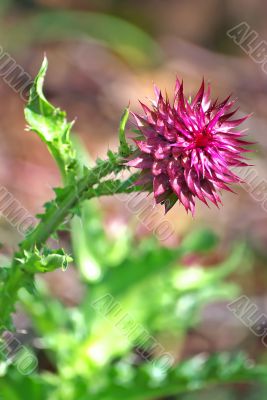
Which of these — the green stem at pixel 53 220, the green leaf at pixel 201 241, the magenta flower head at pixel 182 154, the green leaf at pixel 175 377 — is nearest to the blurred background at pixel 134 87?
the green leaf at pixel 201 241

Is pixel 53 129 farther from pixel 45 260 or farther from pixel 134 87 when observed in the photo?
pixel 134 87

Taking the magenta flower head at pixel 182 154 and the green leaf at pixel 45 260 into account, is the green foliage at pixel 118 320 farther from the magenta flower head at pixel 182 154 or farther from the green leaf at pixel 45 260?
the magenta flower head at pixel 182 154

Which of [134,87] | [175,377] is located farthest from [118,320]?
[134,87]

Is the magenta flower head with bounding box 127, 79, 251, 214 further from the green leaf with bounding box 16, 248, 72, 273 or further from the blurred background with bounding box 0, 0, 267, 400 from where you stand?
the blurred background with bounding box 0, 0, 267, 400

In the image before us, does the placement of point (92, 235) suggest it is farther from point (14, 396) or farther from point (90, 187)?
point (90, 187)

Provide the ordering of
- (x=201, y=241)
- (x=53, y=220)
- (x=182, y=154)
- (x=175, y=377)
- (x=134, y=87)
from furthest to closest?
(x=134, y=87), (x=201, y=241), (x=175, y=377), (x=53, y=220), (x=182, y=154)

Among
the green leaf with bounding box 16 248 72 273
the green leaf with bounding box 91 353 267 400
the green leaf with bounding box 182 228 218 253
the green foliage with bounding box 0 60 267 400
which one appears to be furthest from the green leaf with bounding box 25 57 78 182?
the green leaf with bounding box 182 228 218 253

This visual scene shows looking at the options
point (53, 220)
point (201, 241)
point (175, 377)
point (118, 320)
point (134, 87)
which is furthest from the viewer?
point (134, 87)
